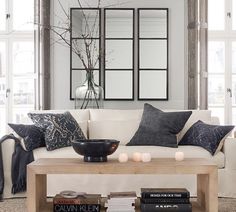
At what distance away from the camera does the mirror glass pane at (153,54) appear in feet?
19.8

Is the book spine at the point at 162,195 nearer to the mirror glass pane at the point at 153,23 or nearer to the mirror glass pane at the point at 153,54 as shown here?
the mirror glass pane at the point at 153,54

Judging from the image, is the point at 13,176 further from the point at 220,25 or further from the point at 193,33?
the point at 220,25

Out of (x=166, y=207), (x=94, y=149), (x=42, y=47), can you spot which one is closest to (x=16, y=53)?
(x=42, y=47)

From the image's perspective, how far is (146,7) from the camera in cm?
606

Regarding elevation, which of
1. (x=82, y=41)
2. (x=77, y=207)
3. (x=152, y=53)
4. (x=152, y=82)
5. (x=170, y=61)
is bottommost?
(x=77, y=207)

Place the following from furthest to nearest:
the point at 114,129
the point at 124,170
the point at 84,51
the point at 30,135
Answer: the point at 84,51 → the point at 114,129 → the point at 30,135 → the point at 124,170

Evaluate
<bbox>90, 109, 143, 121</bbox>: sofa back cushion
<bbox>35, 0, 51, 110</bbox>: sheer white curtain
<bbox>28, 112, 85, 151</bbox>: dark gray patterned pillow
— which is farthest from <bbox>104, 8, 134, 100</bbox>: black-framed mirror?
<bbox>28, 112, 85, 151</bbox>: dark gray patterned pillow

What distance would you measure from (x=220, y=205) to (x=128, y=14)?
123 inches

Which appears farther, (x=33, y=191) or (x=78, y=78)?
(x=78, y=78)

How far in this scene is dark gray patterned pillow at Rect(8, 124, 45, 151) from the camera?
162 inches

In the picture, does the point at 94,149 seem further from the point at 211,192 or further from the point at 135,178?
the point at 135,178

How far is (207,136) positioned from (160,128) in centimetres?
46

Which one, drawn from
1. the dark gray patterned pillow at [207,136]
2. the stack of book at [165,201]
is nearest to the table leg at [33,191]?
the stack of book at [165,201]

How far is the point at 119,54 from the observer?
6051 mm
